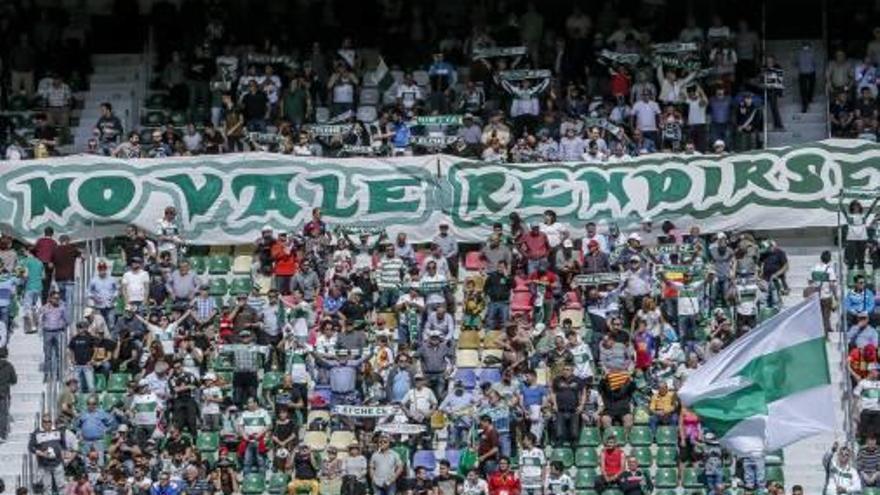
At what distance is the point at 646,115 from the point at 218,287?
774 centimetres

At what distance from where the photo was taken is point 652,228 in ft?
184

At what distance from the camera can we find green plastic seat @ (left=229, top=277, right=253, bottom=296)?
54.5 m

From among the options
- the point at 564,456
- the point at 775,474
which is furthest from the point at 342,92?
the point at 775,474

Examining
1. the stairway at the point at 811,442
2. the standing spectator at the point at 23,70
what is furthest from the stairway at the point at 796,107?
the standing spectator at the point at 23,70

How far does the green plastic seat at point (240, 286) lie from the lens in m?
54.5

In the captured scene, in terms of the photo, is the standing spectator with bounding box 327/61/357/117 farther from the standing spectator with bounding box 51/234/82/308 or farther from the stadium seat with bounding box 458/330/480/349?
the stadium seat with bounding box 458/330/480/349

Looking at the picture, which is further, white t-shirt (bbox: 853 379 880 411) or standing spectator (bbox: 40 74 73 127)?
standing spectator (bbox: 40 74 73 127)

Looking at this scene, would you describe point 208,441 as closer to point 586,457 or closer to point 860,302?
point 586,457

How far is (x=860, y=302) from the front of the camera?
5209 cm

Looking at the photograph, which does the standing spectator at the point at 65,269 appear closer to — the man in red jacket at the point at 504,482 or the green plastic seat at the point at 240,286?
the green plastic seat at the point at 240,286

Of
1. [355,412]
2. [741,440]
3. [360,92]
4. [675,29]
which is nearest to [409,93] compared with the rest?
[360,92]

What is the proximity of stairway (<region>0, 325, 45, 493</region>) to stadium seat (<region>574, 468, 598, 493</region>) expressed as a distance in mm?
8148

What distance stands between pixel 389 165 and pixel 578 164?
3060mm

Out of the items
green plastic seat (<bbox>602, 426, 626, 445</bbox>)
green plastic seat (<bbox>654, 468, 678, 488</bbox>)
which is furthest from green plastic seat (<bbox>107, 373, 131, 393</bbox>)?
green plastic seat (<bbox>654, 468, 678, 488</bbox>)
